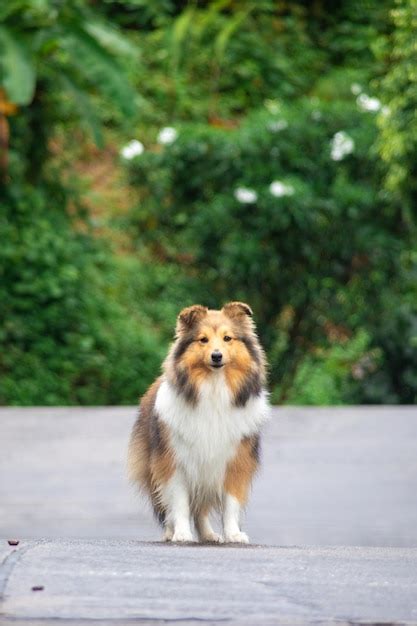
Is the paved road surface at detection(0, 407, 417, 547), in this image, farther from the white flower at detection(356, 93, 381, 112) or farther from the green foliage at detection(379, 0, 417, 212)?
the white flower at detection(356, 93, 381, 112)

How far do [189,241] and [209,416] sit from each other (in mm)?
6872

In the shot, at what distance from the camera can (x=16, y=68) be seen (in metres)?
11.0

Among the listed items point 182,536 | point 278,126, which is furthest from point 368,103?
point 182,536

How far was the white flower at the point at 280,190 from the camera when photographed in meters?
11.2

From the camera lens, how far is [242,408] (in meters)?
5.17

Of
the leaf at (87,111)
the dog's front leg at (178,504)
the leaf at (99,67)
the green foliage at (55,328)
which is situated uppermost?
the dog's front leg at (178,504)

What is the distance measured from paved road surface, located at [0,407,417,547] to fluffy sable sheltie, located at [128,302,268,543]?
178cm

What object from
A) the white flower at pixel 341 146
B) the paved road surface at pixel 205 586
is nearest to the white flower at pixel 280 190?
the white flower at pixel 341 146

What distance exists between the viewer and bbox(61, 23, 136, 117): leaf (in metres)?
11.5

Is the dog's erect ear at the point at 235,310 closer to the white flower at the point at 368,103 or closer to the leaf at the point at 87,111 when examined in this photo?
the leaf at the point at 87,111

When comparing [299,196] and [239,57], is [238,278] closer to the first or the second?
[299,196]

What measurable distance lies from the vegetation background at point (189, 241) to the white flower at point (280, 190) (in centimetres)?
2

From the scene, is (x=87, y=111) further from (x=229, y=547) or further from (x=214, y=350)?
(x=229, y=547)

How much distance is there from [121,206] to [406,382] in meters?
3.58
